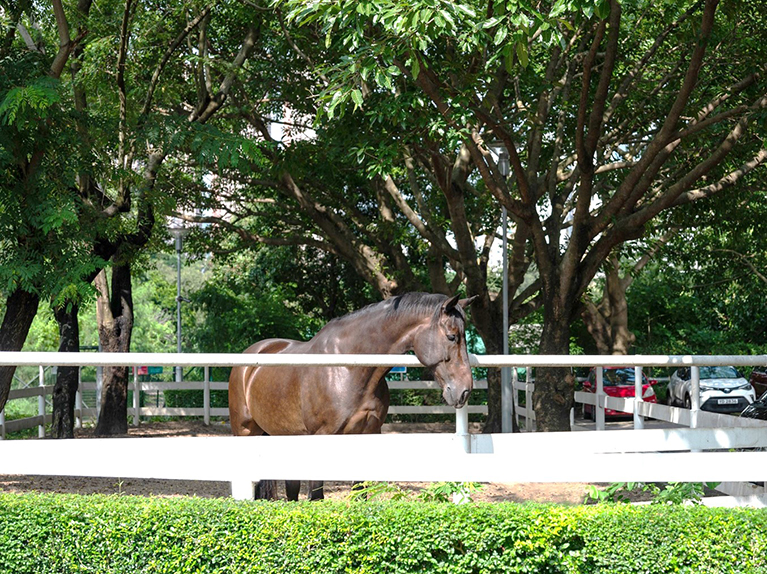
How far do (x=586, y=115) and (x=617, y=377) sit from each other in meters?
12.7

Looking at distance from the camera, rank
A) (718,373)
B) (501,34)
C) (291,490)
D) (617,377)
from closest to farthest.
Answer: (291,490), (501,34), (718,373), (617,377)

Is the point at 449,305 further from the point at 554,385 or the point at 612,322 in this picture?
the point at 612,322

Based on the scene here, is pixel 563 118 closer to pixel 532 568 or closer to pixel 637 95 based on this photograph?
pixel 637 95

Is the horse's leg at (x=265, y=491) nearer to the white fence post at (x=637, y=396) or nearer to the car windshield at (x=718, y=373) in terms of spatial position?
the white fence post at (x=637, y=396)

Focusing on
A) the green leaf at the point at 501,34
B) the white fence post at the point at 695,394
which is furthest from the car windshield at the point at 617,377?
the green leaf at the point at 501,34

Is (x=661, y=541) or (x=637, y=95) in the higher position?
(x=637, y=95)

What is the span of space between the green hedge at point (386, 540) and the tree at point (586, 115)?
5.79m

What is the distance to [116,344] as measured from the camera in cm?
1797

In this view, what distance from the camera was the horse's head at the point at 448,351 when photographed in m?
Answer: 5.00

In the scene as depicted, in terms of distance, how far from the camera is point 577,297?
14.5 metres

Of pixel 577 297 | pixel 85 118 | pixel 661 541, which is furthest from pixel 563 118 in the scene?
pixel 661 541

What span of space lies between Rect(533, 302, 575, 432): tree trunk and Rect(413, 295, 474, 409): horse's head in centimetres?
908

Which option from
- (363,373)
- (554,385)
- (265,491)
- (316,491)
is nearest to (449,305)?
(363,373)

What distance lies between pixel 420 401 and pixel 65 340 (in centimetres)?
1177
